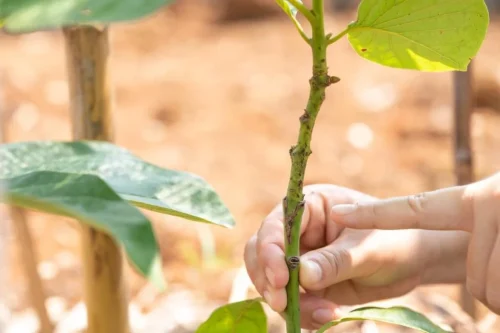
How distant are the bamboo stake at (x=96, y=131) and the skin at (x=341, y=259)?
17 cm

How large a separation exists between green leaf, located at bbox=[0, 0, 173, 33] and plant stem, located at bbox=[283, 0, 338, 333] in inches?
6.5

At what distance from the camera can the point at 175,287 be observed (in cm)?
152

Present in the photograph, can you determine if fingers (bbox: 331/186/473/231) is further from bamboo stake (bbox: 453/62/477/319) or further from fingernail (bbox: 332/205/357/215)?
bamboo stake (bbox: 453/62/477/319)

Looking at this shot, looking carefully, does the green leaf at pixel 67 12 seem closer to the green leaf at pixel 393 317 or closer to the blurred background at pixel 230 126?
the green leaf at pixel 393 317

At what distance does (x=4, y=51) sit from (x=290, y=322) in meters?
2.96

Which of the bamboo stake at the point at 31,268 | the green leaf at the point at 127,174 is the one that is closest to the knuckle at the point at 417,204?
the green leaf at the point at 127,174

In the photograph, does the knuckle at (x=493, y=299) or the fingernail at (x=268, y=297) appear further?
the knuckle at (x=493, y=299)

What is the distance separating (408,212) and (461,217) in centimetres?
6

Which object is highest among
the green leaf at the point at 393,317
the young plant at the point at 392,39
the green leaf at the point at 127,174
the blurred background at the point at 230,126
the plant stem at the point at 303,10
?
the plant stem at the point at 303,10

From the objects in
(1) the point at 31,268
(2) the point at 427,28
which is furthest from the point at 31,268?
(2) the point at 427,28

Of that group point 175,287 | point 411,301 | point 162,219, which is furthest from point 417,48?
point 162,219

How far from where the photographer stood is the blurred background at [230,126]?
1.83 meters

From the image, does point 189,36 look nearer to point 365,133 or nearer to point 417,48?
point 365,133

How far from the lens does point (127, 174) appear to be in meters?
0.64
